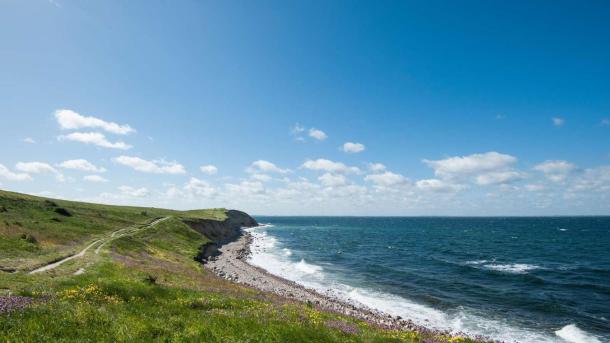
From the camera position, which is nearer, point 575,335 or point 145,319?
point 145,319

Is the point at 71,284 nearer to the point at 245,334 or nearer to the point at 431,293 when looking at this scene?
the point at 245,334

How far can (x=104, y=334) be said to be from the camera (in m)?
11.2

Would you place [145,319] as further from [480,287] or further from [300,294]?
[480,287]

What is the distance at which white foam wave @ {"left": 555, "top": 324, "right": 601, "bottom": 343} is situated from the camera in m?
29.5

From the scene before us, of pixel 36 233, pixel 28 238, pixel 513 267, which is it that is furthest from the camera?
pixel 513 267

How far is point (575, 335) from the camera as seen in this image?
1204 inches

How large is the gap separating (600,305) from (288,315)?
4325 cm

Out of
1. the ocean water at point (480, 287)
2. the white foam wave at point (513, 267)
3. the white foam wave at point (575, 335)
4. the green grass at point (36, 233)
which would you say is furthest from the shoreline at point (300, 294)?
the white foam wave at point (513, 267)

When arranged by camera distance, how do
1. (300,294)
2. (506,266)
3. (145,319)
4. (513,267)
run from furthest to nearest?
(506,266), (513,267), (300,294), (145,319)

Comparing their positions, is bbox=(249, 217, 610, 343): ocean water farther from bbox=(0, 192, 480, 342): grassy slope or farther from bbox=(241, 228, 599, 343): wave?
bbox=(0, 192, 480, 342): grassy slope

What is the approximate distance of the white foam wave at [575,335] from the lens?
2945 centimetres

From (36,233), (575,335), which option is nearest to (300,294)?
(575,335)

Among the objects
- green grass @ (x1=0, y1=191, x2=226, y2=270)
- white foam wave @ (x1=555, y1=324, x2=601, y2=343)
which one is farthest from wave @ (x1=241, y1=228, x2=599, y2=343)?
green grass @ (x1=0, y1=191, x2=226, y2=270)

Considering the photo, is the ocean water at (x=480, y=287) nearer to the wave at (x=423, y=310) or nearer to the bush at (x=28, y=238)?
the wave at (x=423, y=310)
